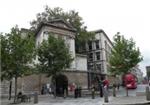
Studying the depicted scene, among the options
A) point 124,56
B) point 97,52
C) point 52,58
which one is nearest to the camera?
point 124,56

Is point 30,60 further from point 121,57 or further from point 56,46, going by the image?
point 121,57

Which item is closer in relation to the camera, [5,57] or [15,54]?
[5,57]

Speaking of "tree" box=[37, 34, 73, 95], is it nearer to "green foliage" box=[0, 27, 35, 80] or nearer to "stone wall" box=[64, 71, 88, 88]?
"green foliage" box=[0, 27, 35, 80]

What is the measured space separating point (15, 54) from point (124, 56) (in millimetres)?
Answer: 12201

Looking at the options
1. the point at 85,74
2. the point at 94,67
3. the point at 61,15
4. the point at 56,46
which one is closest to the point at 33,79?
the point at 56,46

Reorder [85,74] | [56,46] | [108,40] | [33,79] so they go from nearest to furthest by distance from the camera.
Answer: [56,46] < [33,79] < [85,74] < [108,40]

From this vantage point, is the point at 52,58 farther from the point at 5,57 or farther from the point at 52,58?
the point at 5,57

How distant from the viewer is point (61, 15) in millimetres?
60312

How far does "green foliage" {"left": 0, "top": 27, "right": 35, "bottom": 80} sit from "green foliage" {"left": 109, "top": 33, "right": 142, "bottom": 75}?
9877mm

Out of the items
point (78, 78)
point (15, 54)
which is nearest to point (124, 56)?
point (15, 54)

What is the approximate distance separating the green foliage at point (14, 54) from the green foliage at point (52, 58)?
6007 mm

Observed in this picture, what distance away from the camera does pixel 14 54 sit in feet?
95.5

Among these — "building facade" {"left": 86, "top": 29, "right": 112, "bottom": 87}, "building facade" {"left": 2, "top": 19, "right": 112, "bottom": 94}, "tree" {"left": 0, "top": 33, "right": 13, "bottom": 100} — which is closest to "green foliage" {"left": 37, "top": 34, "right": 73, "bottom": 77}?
"building facade" {"left": 2, "top": 19, "right": 112, "bottom": 94}

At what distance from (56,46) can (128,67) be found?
30.5 ft
